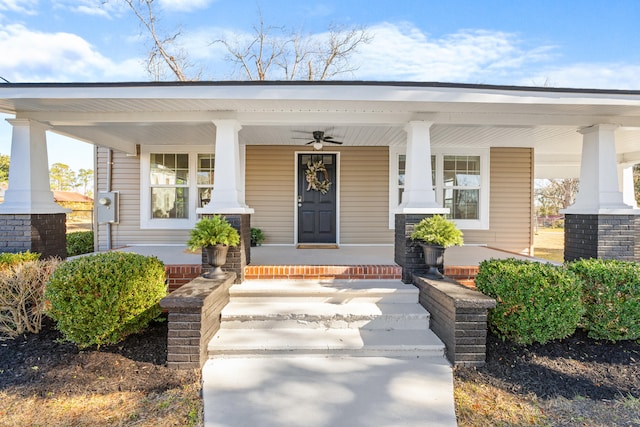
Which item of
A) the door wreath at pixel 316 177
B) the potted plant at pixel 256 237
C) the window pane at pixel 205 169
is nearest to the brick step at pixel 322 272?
the potted plant at pixel 256 237

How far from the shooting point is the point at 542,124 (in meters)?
4.50

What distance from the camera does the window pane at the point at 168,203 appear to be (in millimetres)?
6828

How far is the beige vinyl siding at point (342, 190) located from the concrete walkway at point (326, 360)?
9.34 feet

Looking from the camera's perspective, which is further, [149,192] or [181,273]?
[149,192]

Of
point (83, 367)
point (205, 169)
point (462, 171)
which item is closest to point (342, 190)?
point (462, 171)

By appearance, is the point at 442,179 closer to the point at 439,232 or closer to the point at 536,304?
the point at 439,232

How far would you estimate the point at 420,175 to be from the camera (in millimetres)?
4129

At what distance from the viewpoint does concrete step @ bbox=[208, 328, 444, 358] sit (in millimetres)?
2959

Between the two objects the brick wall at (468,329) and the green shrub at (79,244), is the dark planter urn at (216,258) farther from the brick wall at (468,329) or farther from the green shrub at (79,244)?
the green shrub at (79,244)

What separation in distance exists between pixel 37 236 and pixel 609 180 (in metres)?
7.73

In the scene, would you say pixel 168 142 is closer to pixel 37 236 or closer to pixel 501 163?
pixel 37 236

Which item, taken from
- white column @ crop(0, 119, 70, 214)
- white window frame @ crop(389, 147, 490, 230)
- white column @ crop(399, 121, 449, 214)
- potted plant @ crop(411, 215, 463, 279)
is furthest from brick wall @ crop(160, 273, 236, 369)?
white window frame @ crop(389, 147, 490, 230)

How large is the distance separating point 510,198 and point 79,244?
32.1ft

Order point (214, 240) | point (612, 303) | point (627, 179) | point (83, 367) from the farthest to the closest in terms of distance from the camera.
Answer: point (627, 179) < point (214, 240) < point (612, 303) < point (83, 367)
